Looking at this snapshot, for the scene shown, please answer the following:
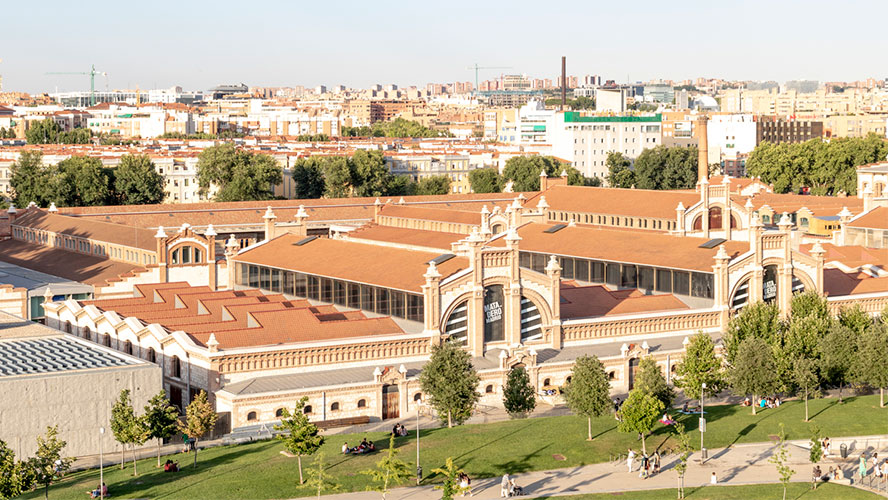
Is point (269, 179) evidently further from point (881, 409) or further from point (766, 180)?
point (881, 409)

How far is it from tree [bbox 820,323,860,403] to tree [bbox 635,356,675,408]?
31.1 feet

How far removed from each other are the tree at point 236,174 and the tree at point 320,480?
11522cm

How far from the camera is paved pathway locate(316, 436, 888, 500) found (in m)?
54.1

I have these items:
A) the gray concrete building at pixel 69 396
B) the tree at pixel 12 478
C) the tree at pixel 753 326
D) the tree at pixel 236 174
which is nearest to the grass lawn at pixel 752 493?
the tree at pixel 753 326

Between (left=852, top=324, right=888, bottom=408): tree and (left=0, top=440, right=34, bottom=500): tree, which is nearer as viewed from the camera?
(left=0, top=440, right=34, bottom=500): tree

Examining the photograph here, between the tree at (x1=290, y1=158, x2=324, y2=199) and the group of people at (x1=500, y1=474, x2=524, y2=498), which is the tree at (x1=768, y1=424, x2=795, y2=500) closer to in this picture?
the group of people at (x1=500, y1=474, x2=524, y2=498)

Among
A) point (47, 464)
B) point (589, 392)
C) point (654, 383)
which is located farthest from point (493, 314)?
point (47, 464)

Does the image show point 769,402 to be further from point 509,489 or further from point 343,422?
point 509,489

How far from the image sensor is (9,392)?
2330 inches

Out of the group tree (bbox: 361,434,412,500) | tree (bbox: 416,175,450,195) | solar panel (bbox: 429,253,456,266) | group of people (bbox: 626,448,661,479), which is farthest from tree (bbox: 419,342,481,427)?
tree (bbox: 416,175,450,195)

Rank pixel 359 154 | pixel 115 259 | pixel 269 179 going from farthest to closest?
pixel 359 154 < pixel 269 179 < pixel 115 259

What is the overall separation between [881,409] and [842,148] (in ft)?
410

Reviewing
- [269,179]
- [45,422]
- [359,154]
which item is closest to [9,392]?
[45,422]

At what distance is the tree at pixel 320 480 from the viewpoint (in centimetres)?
5106
